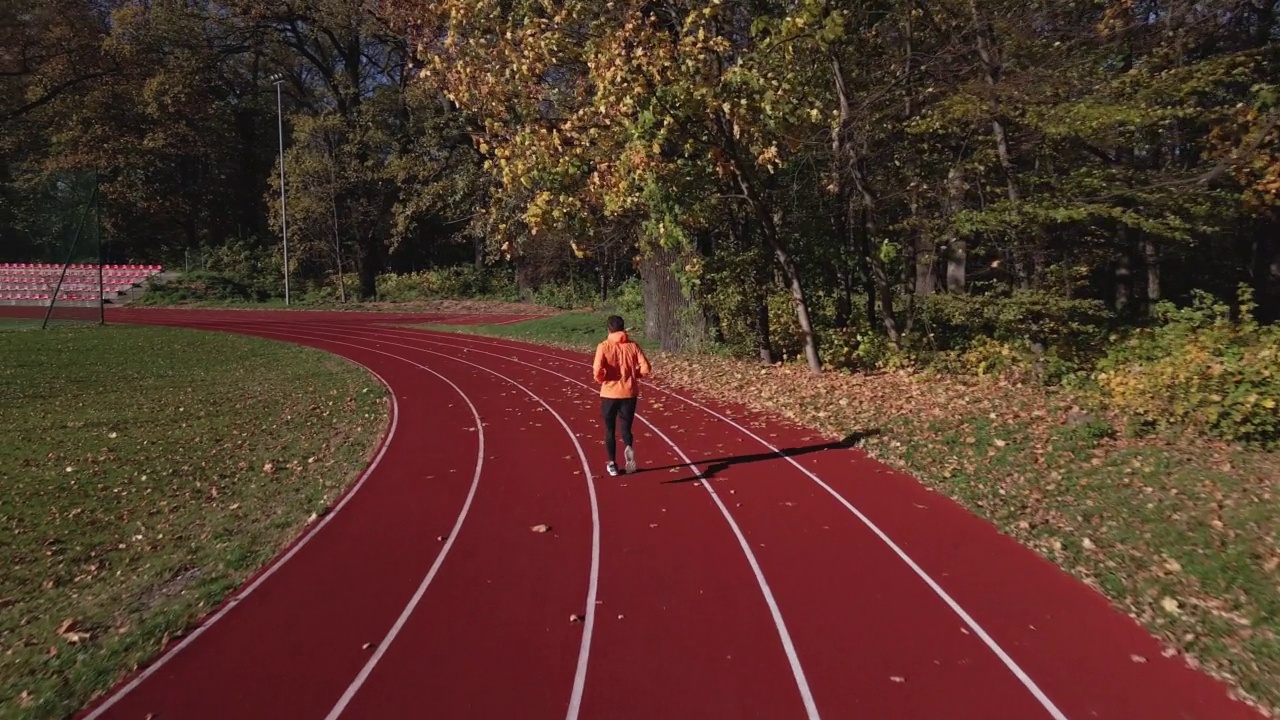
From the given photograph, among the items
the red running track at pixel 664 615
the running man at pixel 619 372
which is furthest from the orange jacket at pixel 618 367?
the red running track at pixel 664 615

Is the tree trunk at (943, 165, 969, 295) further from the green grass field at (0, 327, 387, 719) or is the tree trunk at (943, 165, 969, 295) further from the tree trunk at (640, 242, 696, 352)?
the green grass field at (0, 327, 387, 719)

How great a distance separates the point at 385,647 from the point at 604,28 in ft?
36.0

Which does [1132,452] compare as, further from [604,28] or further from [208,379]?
[208,379]

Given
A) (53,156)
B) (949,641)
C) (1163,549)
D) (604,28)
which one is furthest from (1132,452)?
(53,156)

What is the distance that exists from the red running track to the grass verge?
0.94ft

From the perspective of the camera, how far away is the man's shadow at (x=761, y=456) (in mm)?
8719

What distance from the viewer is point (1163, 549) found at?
245 inches

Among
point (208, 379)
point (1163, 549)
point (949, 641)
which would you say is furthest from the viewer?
point (208, 379)

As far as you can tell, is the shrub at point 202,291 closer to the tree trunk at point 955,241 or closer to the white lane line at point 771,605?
the tree trunk at point 955,241

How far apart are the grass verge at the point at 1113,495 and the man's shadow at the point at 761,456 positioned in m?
0.25

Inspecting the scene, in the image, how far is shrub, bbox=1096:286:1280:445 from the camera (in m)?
8.45

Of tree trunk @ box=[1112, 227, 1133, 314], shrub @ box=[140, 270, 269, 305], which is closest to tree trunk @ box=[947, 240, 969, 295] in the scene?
tree trunk @ box=[1112, 227, 1133, 314]

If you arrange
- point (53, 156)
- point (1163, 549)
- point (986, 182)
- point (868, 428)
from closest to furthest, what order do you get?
point (1163, 549), point (868, 428), point (986, 182), point (53, 156)

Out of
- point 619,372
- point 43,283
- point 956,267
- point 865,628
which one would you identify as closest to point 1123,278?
point 956,267
